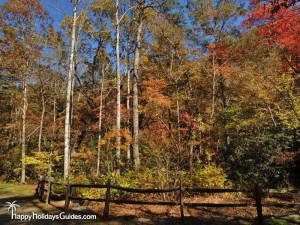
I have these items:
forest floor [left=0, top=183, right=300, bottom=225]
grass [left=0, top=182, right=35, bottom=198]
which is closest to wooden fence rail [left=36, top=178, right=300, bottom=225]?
forest floor [left=0, top=183, right=300, bottom=225]

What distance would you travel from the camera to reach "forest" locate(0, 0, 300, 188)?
11.5m

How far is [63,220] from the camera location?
815 centimetres

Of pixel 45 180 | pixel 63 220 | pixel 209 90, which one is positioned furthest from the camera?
pixel 209 90

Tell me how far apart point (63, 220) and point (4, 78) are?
642 inches

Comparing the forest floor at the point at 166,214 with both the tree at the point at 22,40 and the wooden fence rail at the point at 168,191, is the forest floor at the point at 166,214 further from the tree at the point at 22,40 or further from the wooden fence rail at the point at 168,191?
the tree at the point at 22,40

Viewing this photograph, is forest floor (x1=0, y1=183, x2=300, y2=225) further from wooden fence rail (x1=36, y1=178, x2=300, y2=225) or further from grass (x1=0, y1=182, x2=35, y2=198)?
grass (x1=0, y1=182, x2=35, y2=198)

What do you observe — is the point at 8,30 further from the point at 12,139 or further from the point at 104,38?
the point at 12,139

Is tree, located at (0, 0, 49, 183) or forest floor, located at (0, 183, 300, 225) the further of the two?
tree, located at (0, 0, 49, 183)

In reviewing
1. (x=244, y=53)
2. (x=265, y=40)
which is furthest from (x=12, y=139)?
(x=265, y=40)

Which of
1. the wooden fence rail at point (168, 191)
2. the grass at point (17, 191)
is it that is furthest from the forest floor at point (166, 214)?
the grass at point (17, 191)

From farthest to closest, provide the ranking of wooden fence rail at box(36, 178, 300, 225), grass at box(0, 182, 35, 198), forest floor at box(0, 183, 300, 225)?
grass at box(0, 182, 35, 198) < forest floor at box(0, 183, 300, 225) < wooden fence rail at box(36, 178, 300, 225)

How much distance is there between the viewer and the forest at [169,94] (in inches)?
452

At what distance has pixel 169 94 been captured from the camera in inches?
811

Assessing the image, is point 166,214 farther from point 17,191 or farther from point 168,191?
point 17,191
